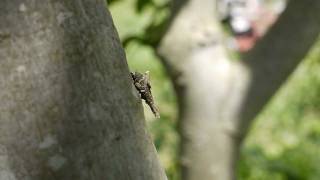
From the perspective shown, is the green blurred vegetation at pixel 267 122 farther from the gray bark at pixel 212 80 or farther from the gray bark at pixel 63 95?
the gray bark at pixel 63 95

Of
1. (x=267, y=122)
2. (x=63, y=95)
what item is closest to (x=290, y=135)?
(x=267, y=122)

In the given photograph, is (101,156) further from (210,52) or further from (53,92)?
(210,52)

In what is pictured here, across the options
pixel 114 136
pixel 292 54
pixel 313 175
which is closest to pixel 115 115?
pixel 114 136

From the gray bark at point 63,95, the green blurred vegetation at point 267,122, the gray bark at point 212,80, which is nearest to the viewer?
the gray bark at point 63,95

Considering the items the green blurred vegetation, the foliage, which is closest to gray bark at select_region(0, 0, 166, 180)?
the green blurred vegetation

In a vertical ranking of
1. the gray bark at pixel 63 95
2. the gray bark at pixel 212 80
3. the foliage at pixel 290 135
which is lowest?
the foliage at pixel 290 135

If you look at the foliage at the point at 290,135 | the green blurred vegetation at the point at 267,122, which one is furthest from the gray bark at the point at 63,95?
the foliage at the point at 290,135

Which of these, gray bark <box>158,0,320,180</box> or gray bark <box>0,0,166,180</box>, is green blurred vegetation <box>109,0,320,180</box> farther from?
gray bark <box>0,0,166,180</box>

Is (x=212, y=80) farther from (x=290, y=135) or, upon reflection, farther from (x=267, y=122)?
(x=267, y=122)
